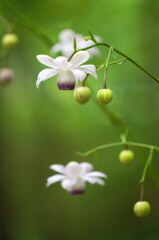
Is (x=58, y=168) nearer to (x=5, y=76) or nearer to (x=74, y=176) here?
(x=74, y=176)

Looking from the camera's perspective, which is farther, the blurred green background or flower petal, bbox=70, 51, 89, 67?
the blurred green background

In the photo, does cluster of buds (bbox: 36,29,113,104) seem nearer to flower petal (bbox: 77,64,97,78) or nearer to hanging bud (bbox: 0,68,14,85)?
flower petal (bbox: 77,64,97,78)

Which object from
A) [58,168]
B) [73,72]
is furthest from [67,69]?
[58,168]

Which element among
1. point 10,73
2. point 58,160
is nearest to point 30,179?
point 58,160

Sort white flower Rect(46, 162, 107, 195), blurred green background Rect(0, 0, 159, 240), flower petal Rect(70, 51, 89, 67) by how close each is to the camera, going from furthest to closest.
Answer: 1. blurred green background Rect(0, 0, 159, 240)
2. white flower Rect(46, 162, 107, 195)
3. flower petal Rect(70, 51, 89, 67)

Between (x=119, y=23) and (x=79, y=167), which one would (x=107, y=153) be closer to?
(x=119, y=23)

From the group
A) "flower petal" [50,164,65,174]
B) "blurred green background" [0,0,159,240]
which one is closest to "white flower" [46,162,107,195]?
"flower petal" [50,164,65,174]
